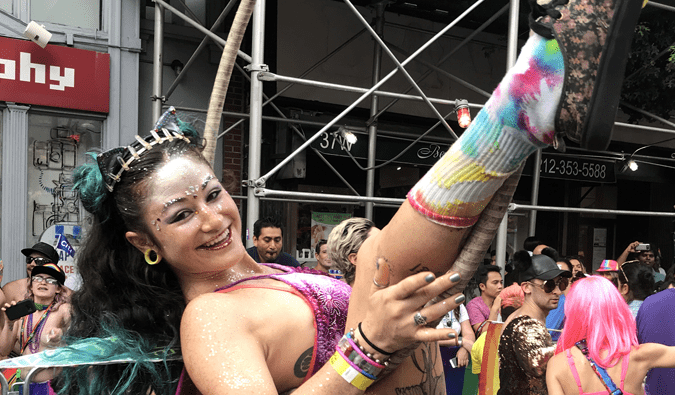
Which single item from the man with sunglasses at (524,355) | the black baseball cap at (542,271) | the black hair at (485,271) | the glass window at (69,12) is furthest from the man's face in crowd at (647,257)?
the glass window at (69,12)

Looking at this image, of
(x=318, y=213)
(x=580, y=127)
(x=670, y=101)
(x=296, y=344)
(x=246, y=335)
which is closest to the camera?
(x=580, y=127)

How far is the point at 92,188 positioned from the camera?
1774mm

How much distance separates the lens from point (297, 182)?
789 cm

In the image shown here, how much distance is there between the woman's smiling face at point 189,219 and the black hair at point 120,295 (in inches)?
4.1

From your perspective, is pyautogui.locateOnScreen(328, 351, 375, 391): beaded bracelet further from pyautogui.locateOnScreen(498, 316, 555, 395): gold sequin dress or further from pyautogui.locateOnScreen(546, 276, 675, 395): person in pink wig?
pyautogui.locateOnScreen(498, 316, 555, 395): gold sequin dress

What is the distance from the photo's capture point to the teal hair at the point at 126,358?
5.65 ft

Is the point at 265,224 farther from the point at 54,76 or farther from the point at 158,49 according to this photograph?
the point at 54,76

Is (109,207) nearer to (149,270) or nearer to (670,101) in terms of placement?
(149,270)

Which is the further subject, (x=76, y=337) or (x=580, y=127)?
(x=76, y=337)

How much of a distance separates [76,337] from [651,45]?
7.30 m

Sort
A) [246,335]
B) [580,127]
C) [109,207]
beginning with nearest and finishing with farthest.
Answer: [580,127]
[246,335]
[109,207]

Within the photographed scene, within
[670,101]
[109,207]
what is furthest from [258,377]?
[670,101]

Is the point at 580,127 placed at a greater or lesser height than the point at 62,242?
greater

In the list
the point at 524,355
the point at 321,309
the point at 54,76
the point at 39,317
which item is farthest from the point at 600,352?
the point at 54,76
